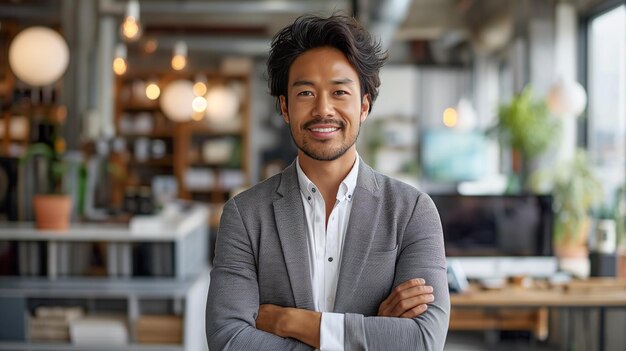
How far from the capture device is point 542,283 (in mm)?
4891

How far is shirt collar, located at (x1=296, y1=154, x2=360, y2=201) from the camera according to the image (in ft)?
6.60

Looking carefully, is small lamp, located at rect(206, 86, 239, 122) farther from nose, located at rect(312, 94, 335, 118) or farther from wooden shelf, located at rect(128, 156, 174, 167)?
nose, located at rect(312, 94, 335, 118)

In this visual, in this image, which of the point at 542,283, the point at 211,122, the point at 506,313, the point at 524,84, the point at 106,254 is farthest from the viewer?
the point at 211,122

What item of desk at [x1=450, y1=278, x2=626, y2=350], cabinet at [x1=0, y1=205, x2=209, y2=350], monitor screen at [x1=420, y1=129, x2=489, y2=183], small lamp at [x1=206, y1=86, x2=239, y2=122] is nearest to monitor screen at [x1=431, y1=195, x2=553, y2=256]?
desk at [x1=450, y1=278, x2=626, y2=350]

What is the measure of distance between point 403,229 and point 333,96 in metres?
0.37

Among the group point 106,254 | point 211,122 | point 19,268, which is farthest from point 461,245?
point 211,122

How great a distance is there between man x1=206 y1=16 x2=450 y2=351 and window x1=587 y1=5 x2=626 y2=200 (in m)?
5.53

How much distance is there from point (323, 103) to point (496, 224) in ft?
11.0

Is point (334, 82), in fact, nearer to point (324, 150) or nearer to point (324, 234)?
point (324, 150)

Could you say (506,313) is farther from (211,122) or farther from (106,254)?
(211,122)

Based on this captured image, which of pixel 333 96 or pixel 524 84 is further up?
pixel 524 84

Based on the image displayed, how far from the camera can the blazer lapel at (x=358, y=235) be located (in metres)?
1.94

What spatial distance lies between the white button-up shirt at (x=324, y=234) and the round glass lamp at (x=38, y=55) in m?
4.42

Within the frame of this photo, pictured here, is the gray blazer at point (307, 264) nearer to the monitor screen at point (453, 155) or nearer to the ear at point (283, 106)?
the ear at point (283, 106)
